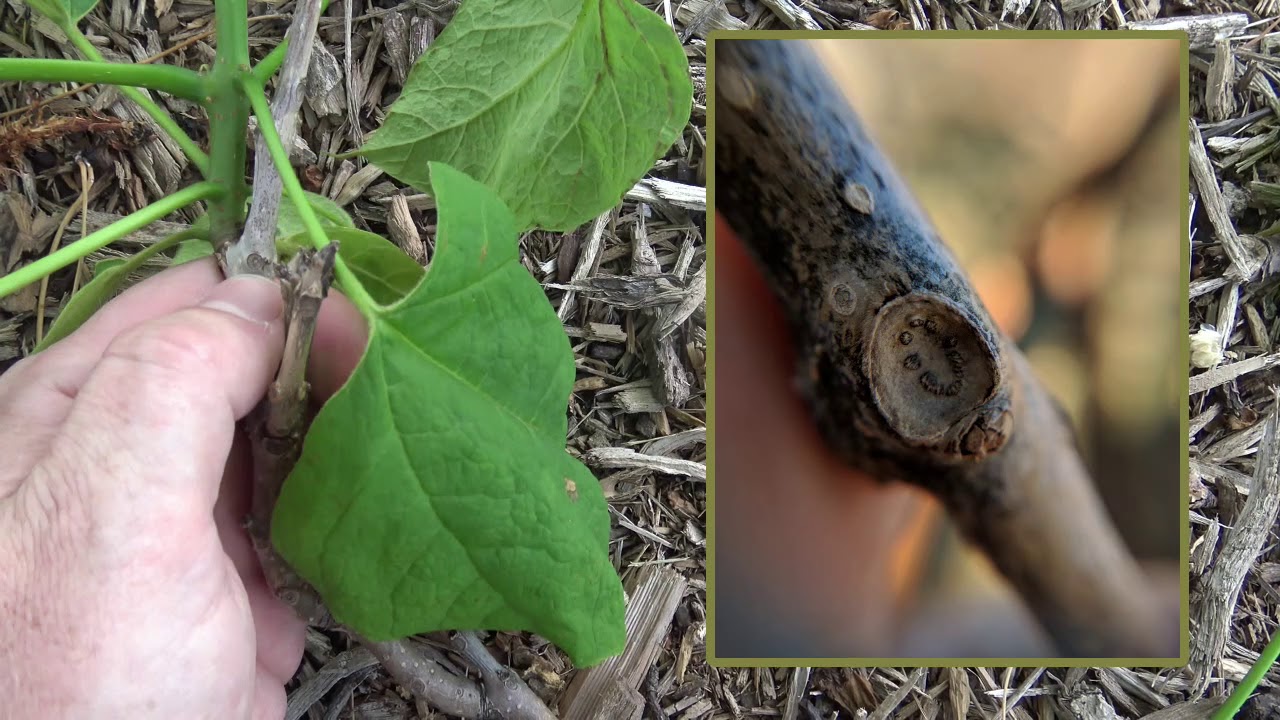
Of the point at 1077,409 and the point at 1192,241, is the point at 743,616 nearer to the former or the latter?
the point at 1077,409

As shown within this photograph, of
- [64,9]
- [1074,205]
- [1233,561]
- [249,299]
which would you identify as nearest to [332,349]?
[249,299]

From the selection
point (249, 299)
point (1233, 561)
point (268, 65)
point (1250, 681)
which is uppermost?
point (268, 65)

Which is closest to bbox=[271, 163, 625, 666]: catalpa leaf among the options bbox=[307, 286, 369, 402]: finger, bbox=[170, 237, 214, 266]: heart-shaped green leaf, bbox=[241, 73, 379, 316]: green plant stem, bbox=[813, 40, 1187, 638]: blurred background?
bbox=[241, 73, 379, 316]: green plant stem

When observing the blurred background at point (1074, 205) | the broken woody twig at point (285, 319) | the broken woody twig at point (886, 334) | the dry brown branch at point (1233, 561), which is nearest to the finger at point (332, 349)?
the broken woody twig at point (285, 319)

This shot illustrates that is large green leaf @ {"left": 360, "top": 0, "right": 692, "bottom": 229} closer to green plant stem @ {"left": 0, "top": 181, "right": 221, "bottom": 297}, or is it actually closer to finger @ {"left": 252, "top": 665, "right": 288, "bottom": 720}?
green plant stem @ {"left": 0, "top": 181, "right": 221, "bottom": 297}

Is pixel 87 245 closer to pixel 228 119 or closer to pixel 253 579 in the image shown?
pixel 228 119
